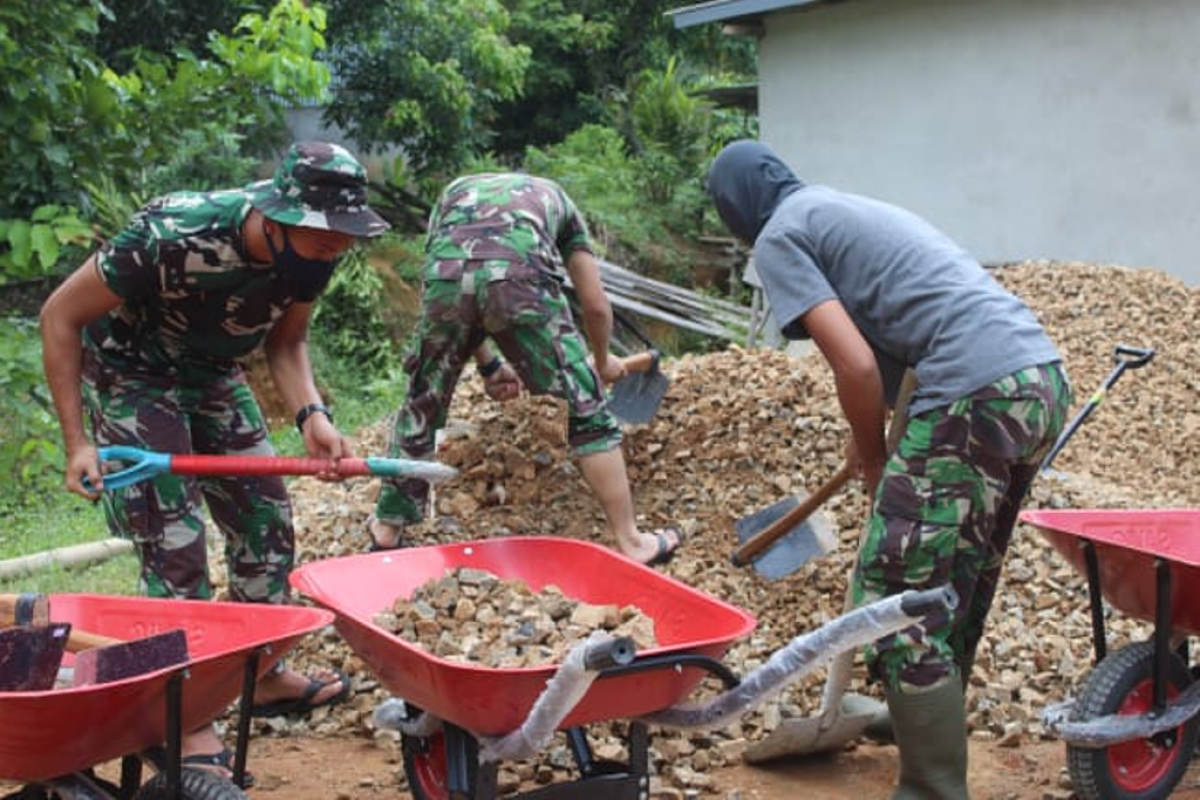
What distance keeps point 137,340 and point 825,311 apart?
70.4 inches

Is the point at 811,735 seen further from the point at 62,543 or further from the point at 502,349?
the point at 62,543

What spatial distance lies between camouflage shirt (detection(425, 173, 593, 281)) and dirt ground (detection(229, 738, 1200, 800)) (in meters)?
1.54

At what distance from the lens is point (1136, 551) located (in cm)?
309

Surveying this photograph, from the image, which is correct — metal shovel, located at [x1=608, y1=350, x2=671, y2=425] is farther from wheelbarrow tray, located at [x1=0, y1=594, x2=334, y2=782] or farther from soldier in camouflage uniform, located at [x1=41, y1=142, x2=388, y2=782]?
wheelbarrow tray, located at [x1=0, y1=594, x2=334, y2=782]

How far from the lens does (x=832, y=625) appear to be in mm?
2344

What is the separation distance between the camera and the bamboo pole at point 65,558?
5.48m

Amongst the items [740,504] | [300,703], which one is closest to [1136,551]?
[740,504]

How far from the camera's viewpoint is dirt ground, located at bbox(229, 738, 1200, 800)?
3.41 metres

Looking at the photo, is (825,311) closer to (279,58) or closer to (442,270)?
(442,270)

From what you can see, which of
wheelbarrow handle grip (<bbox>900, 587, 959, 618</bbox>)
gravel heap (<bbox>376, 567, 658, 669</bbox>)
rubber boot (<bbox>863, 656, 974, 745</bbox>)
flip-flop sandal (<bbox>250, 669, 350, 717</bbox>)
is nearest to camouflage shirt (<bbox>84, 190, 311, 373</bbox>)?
gravel heap (<bbox>376, 567, 658, 669</bbox>)

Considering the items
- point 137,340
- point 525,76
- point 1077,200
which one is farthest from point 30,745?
point 525,76

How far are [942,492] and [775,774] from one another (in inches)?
41.5

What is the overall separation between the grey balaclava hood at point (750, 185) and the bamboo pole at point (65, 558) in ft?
10.9

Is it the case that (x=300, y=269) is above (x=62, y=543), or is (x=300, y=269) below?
above
